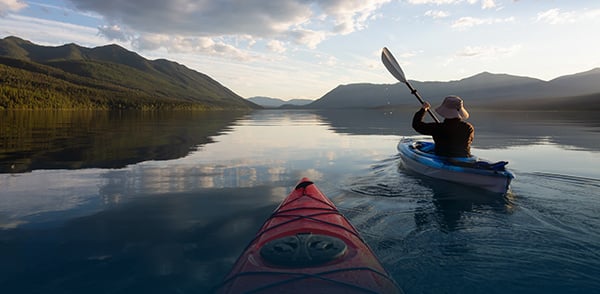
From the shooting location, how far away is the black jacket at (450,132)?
32.8ft

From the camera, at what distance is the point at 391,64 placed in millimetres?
14578

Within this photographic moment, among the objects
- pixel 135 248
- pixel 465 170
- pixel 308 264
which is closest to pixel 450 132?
pixel 465 170

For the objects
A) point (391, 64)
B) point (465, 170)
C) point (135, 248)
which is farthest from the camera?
point (391, 64)

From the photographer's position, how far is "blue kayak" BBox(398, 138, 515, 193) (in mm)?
8648

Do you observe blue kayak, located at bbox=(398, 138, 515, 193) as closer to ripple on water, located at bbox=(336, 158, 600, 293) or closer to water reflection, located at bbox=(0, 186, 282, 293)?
ripple on water, located at bbox=(336, 158, 600, 293)

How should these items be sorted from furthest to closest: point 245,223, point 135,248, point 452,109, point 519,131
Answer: point 519,131, point 452,109, point 245,223, point 135,248

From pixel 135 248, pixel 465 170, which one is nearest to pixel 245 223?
pixel 135 248

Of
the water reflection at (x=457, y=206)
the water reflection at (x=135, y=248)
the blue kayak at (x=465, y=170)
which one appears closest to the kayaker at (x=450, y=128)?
the blue kayak at (x=465, y=170)

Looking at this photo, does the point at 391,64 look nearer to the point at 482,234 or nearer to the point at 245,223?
the point at 482,234

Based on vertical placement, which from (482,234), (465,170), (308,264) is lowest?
(482,234)

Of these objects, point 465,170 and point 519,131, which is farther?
point 519,131

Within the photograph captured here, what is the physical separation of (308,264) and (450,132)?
8.07 metres

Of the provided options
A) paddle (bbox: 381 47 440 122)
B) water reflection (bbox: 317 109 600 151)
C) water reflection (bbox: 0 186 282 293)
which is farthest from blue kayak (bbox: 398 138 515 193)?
water reflection (bbox: 317 109 600 151)

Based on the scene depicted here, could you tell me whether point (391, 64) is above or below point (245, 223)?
above
